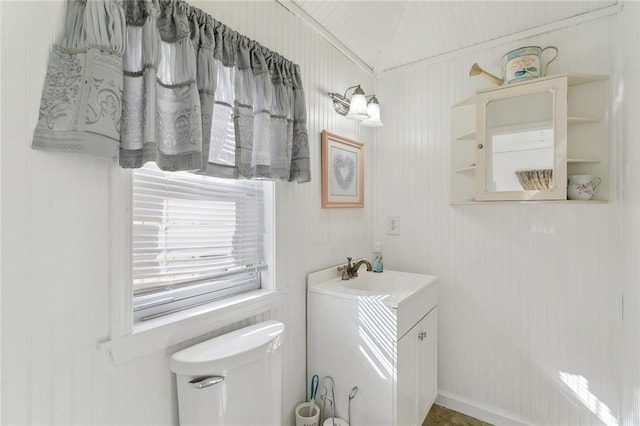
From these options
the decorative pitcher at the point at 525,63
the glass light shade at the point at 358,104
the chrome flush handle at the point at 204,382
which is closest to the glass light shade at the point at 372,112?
the glass light shade at the point at 358,104

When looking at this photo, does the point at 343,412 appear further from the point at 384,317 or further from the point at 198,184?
the point at 198,184

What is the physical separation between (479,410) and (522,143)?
1632 mm

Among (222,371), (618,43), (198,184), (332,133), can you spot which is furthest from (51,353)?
(618,43)

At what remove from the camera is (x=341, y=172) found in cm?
202

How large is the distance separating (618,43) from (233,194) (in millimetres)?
2071

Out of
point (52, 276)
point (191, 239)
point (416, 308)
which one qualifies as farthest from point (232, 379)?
point (416, 308)

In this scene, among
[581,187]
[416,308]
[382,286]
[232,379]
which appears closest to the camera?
[232,379]

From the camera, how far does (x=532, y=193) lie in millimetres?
1652

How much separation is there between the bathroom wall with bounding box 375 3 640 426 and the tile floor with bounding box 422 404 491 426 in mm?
67

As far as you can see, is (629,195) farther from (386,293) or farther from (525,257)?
(386,293)

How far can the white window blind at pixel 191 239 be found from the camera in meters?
1.11

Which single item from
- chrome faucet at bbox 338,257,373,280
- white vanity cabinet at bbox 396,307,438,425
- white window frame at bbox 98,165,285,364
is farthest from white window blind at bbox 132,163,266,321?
white vanity cabinet at bbox 396,307,438,425

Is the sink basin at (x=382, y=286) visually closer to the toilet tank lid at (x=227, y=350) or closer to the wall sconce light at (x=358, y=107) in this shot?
the toilet tank lid at (x=227, y=350)

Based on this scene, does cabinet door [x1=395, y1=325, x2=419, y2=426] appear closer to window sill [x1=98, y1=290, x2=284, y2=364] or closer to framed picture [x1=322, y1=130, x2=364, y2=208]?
window sill [x1=98, y1=290, x2=284, y2=364]
